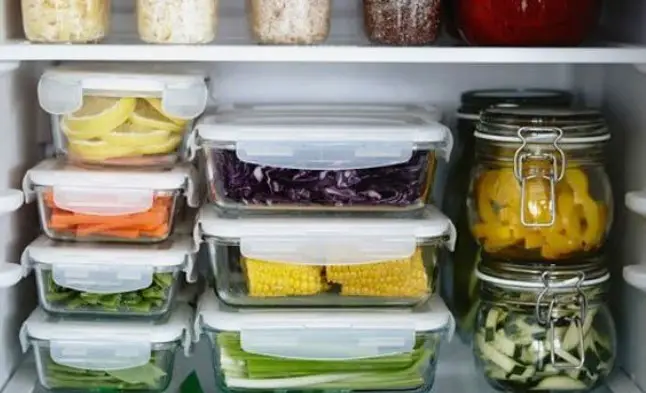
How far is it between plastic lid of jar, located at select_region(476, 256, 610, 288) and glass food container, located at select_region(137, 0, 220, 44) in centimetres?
47

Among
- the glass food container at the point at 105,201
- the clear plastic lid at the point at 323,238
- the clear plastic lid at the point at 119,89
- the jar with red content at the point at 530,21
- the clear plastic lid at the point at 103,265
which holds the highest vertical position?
the jar with red content at the point at 530,21

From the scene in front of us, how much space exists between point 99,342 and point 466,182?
0.56 metres

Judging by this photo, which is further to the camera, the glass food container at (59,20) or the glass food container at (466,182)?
the glass food container at (466,182)

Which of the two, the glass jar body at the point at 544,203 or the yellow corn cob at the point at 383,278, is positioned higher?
the glass jar body at the point at 544,203

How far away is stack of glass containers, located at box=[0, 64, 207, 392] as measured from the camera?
1266 millimetres

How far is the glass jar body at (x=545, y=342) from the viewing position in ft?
4.14

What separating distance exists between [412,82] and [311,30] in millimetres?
316

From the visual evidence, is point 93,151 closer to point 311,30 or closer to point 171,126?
point 171,126

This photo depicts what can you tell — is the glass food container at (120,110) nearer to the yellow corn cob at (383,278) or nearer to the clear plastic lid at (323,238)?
the clear plastic lid at (323,238)

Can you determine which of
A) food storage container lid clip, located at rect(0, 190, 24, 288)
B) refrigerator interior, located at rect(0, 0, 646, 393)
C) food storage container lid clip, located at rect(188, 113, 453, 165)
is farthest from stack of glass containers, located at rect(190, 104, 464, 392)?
food storage container lid clip, located at rect(0, 190, 24, 288)

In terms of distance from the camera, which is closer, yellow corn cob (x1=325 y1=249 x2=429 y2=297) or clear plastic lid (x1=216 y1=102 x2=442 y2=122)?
yellow corn cob (x1=325 y1=249 x2=429 y2=297)

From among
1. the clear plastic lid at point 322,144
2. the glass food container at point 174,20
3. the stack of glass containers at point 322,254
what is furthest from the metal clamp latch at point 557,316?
the glass food container at point 174,20

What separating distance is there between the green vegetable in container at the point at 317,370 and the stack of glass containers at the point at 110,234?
0.07m

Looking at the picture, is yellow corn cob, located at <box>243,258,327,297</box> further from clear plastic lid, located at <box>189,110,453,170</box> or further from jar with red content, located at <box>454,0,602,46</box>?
jar with red content, located at <box>454,0,602,46</box>
